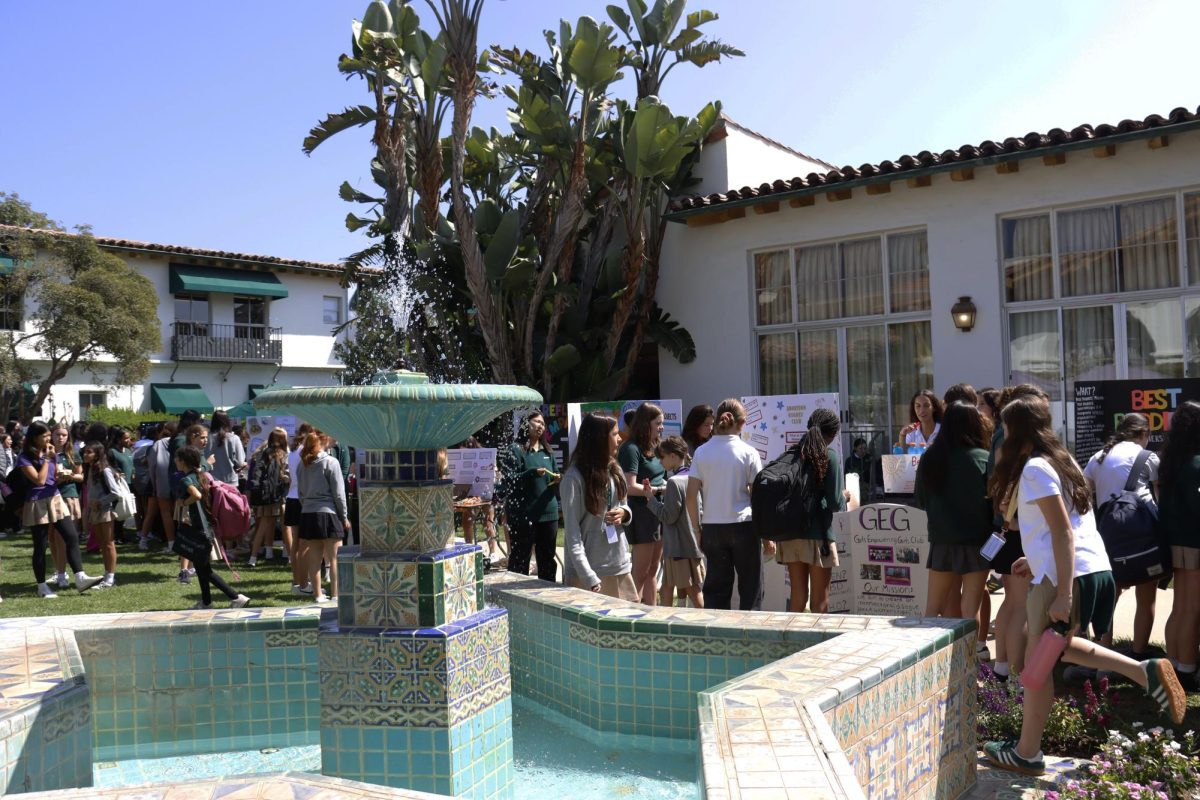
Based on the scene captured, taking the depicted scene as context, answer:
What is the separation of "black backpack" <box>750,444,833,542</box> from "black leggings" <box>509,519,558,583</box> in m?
2.21

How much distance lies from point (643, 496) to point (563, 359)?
28.4 ft

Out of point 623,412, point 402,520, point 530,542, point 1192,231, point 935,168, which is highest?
point 935,168

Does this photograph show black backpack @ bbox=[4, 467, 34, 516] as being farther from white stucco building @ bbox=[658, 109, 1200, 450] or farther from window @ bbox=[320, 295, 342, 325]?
window @ bbox=[320, 295, 342, 325]

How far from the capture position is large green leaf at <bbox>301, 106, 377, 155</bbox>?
51.6 feet

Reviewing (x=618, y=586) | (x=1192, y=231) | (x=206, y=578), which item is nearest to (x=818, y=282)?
(x=1192, y=231)

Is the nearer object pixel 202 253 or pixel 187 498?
pixel 187 498

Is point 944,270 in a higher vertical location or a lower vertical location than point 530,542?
higher

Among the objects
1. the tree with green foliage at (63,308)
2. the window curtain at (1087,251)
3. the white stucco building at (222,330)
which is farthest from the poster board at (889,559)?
the white stucco building at (222,330)

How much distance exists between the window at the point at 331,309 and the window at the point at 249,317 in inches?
100

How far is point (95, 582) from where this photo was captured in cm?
1050

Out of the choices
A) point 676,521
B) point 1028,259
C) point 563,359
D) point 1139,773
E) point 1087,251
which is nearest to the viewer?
point 1139,773

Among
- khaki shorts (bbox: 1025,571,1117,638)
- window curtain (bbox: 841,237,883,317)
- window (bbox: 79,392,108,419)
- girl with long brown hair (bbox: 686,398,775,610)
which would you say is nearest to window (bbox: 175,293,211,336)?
window (bbox: 79,392,108,419)

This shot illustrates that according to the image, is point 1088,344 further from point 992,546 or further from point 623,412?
point 992,546

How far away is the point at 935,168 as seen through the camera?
1301cm
